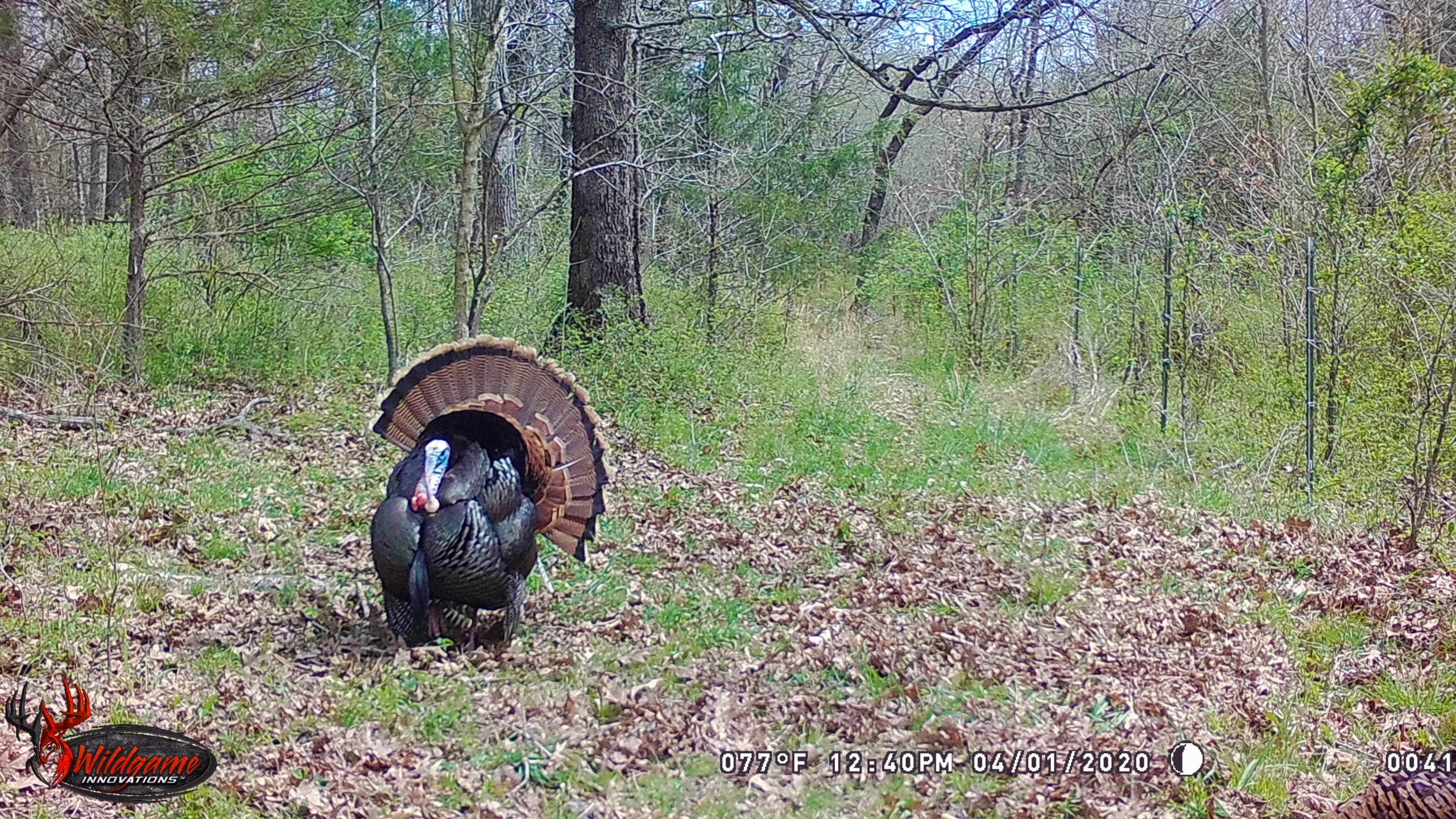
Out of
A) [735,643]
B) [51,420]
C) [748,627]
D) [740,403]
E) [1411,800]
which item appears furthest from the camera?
[740,403]

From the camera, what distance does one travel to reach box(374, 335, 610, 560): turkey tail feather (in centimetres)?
570

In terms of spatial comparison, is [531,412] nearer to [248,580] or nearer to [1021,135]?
[248,580]

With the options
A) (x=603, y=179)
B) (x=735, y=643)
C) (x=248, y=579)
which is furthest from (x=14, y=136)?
(x=735, y=643)

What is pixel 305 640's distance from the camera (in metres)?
5.39

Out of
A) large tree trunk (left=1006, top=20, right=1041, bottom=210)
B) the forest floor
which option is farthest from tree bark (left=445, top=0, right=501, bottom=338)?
large tree trunk (left=1006, top=20, right=1041, bottom=210)

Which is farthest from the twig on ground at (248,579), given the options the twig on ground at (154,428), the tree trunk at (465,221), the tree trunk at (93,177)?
the tree trunk at (93,177)

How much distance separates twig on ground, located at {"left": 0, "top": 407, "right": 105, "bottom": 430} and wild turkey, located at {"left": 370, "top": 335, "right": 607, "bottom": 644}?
12.9ft

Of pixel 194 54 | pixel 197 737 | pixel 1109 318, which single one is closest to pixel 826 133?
pixel 1109 318

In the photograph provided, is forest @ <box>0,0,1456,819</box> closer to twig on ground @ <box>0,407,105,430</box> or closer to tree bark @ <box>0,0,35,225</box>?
tree bark @ <box>0,0,35,225</box>

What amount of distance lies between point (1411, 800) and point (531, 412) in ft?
13.4

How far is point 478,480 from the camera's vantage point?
5.36m

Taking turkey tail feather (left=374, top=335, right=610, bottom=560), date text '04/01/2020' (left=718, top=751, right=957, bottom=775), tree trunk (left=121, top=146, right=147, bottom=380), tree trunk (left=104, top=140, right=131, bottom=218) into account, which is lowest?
date text '04/01/2020' (left=718, top=751, right=957, bottom=775)

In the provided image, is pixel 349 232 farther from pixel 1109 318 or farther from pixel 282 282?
pixel 1109 318

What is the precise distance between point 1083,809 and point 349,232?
29.2ft
